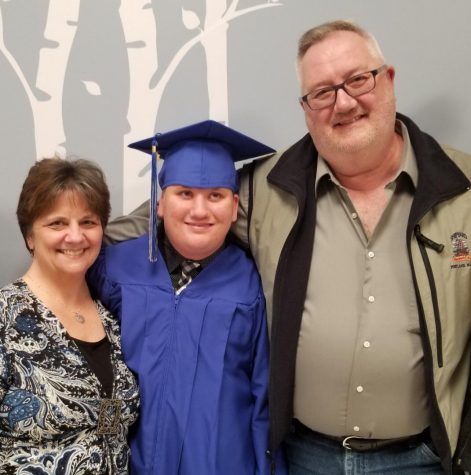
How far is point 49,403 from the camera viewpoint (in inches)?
51.4

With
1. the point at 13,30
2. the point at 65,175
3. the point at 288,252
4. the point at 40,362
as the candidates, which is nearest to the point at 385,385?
the point at 288,252

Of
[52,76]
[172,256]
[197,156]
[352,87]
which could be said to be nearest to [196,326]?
[172,256]

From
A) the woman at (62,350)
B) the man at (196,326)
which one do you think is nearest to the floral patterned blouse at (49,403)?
the woman at (62,350)

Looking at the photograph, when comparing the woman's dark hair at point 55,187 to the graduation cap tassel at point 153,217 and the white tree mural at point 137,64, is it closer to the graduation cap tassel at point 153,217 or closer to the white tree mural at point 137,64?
the graduation cap tassel at point 153,217

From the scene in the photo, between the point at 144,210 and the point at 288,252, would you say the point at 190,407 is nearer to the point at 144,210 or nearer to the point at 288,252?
the point at 288,252

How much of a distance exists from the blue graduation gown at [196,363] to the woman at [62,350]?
58 mm

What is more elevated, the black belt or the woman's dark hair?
the woman's dark hair

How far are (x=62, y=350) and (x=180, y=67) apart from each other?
100cm

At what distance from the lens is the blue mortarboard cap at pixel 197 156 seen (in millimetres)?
1497

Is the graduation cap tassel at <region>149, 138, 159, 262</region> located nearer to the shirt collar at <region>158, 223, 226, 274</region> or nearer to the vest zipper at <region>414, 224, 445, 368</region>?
the shirt collar at <region>158, 223, 226, 274</region>

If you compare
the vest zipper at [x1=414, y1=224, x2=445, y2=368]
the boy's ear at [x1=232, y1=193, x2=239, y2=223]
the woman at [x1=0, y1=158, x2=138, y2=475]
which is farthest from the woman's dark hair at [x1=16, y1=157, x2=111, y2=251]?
the vest zipper at [x1=414, y1=224, x2=445, y2=368]

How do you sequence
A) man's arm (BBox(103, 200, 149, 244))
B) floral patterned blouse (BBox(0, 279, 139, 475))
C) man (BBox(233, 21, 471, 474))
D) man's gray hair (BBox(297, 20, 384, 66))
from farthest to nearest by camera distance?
1. man's arm (BBox(103, 200, 149, 244))
2. man's gray hair (BBox(297, 20, 384, 66))
3. man (BBox(233, 21, 471, 474))
4. floral patterned blouse (BBox(0, 279, 139, 475))

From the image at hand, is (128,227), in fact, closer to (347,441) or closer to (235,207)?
(235,207)

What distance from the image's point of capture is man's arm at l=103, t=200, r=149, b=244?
173cm
